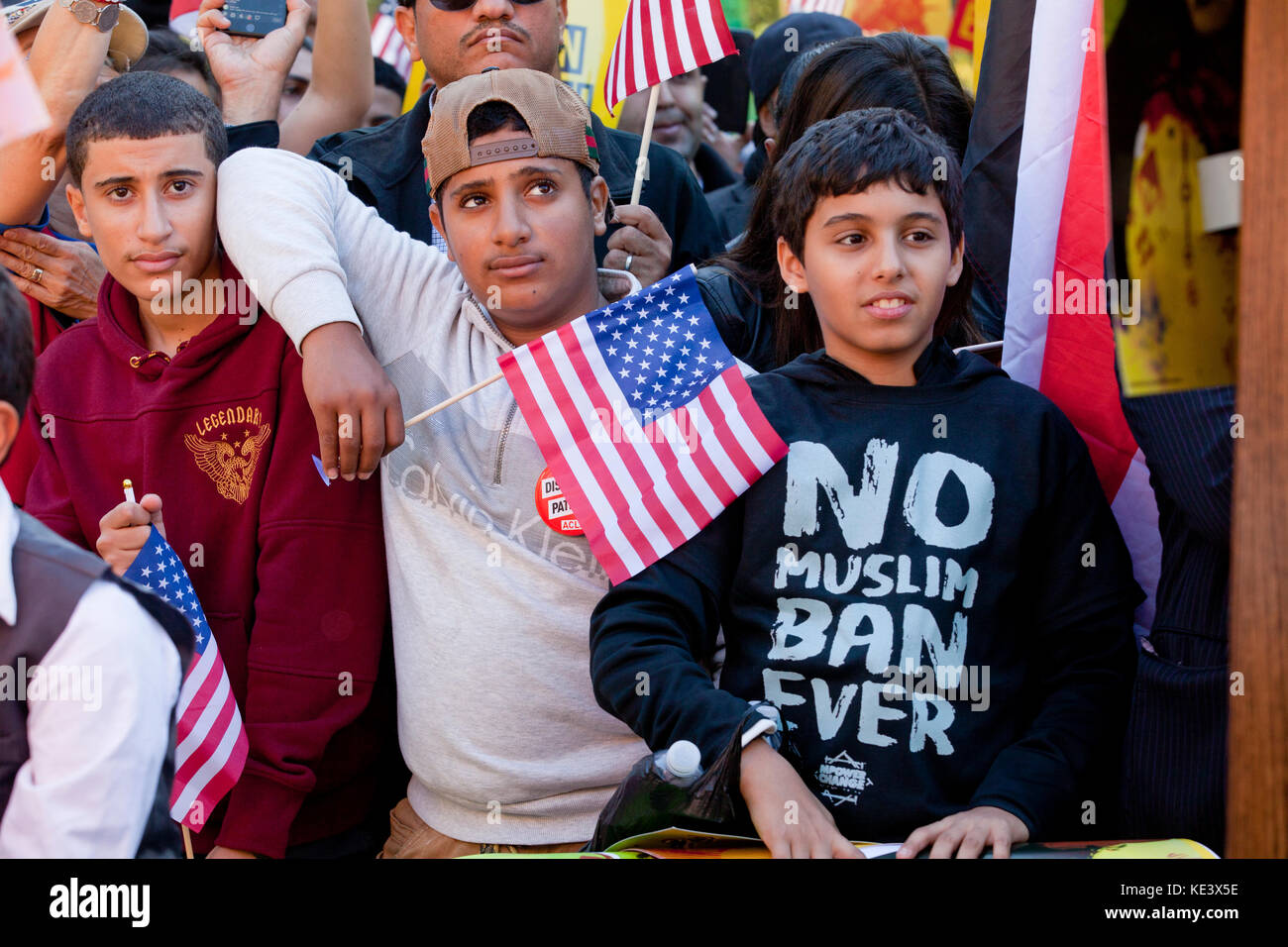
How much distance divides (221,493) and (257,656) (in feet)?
1.26

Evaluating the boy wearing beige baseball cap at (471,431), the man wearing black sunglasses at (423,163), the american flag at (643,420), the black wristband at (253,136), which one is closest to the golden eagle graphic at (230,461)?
the boy wearing beige baseball cap at (471,431)

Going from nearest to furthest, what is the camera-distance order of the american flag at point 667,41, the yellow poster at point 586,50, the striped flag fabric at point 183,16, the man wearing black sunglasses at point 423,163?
the man wearing black sunglasses at point 423,163 < the american flag at point 667,41 < the striped flag fabric at point 183,16 < the yellow poster at point 586,50

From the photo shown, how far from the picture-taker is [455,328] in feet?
10.5

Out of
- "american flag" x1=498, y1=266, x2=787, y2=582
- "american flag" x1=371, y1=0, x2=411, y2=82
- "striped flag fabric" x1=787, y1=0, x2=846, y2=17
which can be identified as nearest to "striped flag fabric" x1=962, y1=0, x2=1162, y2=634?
"american flag" x1=498, y1=266, x2=787, y2=582

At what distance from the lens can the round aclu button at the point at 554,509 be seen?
295cm

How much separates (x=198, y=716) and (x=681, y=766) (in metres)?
1.01

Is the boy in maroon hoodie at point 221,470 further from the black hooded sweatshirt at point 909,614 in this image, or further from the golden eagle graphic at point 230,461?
the black hooded sweatshirt at point 909,614

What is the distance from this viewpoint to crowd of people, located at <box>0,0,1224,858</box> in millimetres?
2518

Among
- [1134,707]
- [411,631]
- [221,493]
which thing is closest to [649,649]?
[411,631]

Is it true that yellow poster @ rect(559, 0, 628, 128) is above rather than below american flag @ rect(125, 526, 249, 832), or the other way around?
above

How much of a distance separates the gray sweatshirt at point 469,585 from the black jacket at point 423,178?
631 mm

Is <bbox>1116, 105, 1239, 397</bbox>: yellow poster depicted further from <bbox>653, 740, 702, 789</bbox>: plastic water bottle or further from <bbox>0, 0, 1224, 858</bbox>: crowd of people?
<bbox>653, 740, 702, 789</bbox>: plastic water bottle

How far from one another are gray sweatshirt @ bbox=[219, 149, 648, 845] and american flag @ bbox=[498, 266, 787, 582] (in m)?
0.22
